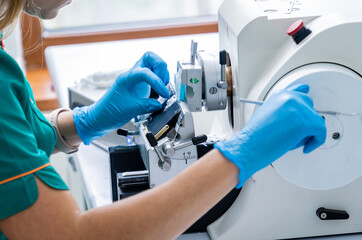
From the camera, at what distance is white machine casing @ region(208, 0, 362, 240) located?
1.08m

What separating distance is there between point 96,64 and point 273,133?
5.79ft

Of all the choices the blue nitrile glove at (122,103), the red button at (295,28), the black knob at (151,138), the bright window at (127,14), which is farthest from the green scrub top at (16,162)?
the bright window at (127,14)

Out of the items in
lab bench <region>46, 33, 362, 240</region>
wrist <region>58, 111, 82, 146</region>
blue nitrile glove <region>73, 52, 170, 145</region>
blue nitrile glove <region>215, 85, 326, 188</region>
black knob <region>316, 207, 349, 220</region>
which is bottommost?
lab bench <region>46, 33, 362, 240</region>

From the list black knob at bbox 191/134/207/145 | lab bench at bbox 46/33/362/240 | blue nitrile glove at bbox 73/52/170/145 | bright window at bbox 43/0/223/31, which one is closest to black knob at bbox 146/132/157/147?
black knob at bbox 191/134/207/145

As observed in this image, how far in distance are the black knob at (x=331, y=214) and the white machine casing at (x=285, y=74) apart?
0.06 feet

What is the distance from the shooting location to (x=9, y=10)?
999 mm

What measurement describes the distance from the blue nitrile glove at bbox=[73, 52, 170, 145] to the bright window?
182 cm

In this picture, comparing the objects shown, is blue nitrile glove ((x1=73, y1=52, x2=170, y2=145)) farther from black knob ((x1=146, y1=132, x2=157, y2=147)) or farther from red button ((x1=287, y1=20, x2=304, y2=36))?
red button ((x1=287, y1=20, x2=304, y2=36))

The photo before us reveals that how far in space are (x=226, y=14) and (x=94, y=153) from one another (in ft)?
2.70

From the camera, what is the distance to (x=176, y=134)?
1.21 m

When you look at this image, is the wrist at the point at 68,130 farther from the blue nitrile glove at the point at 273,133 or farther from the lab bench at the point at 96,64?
the blue nitrile glove at the point at 273,133

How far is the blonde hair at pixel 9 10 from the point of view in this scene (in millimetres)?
993

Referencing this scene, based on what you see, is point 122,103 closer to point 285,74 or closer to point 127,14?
point 285,74

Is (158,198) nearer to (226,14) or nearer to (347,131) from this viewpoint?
(347,131)
